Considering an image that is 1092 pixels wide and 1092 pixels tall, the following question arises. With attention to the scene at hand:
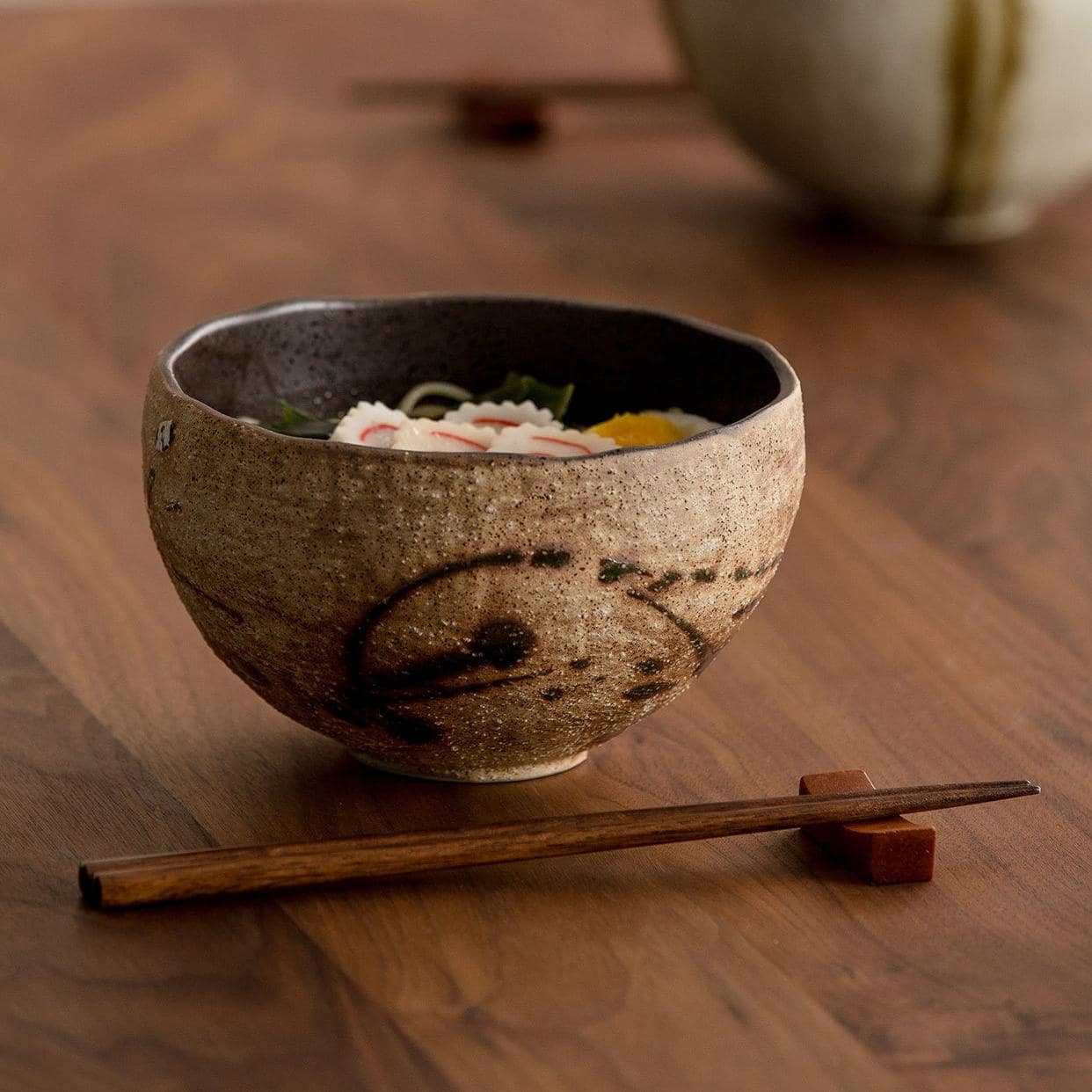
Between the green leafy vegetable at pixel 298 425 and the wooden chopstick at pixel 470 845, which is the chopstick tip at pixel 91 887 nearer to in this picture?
the wooden chopstick at pixel 470 845

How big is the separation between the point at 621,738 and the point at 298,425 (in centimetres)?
20

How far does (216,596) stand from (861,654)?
0.32m

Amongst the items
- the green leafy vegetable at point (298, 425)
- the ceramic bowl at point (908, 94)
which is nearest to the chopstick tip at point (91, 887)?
the green leafy vegetable at point (298, 425)

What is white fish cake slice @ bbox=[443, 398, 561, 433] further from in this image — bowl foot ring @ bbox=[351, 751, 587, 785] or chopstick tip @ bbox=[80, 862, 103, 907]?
chopstick tip @ bbox=[80, 862, 103, 907]

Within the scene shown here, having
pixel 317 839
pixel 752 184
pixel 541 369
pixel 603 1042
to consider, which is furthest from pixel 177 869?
pixel 752 184

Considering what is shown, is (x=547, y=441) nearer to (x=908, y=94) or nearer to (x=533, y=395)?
(x=533, y=395)

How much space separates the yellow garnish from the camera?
71 centimetres

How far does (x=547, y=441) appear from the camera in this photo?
0.67 metres

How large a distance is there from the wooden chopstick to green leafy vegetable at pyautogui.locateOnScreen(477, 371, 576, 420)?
0.23 metres

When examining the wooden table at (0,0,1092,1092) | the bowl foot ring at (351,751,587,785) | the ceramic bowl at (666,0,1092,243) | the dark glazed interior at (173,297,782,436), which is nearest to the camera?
the wooden table at (0,0,1092,1092)

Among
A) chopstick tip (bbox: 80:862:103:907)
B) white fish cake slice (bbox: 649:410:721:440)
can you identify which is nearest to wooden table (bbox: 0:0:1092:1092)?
chopstick tip (bbox: 80:862:103:907)

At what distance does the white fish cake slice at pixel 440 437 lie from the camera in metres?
0.65

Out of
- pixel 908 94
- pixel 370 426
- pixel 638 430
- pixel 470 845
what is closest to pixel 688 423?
pixel 638 430

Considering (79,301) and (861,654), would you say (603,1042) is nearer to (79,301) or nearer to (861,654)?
(861,654)
